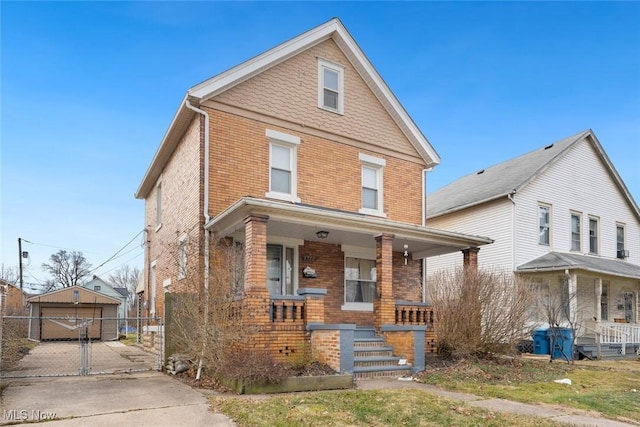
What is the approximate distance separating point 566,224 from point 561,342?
7.45 metres

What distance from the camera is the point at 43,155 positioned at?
20.7 metres

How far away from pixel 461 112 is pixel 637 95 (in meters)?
8.43

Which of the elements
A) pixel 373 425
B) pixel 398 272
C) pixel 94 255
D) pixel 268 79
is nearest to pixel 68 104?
pixel 268 79

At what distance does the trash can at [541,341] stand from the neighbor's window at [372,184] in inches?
258

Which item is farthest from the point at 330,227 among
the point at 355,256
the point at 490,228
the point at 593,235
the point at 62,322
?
the point at 62,322

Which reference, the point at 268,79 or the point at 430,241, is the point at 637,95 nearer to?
the point at 430,241

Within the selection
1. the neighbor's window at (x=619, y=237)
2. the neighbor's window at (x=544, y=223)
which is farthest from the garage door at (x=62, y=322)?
the neighbor's window at (x=619, y=237)

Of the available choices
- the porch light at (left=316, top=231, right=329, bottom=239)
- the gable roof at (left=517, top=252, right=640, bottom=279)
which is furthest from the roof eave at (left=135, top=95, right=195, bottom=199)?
the gable roof at (left=517, top=252, right=640, bottom=279)

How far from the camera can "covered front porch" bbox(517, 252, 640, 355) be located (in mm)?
16953

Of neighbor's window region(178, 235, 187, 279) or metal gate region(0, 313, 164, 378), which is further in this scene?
neighbor's window region(178, 235, 187, 279)

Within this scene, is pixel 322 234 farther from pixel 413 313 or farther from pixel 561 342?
pixel 561 342

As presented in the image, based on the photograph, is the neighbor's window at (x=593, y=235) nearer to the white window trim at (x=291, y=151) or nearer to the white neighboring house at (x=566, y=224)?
the white neighboring house at (x=566, y=224)

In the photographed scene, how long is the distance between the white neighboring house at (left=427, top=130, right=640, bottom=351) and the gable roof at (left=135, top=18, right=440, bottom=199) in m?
5.81

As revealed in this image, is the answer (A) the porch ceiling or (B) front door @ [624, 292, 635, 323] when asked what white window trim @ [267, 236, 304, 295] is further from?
(B) front door @ [624, 292, 635, 323]
